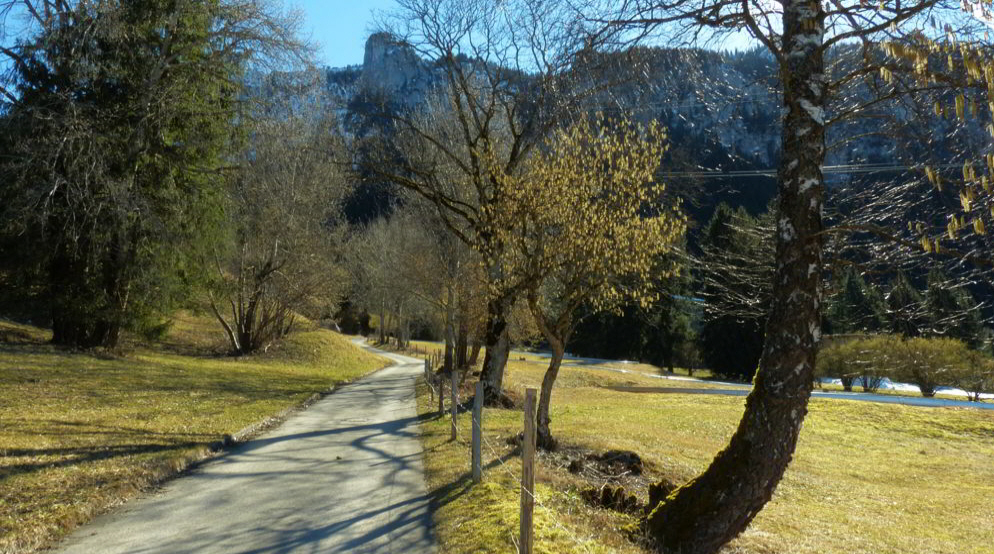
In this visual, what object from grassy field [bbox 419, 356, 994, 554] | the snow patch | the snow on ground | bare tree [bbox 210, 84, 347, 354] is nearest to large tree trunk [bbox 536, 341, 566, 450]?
grassy field [bbox 419, 356, 994, 554]

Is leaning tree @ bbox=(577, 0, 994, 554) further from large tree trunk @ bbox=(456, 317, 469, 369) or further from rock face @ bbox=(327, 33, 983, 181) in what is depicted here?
large tree trunk @ bbox=(456, 317, 469, 369)

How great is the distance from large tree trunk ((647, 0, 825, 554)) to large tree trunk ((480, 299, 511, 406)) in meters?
10.7

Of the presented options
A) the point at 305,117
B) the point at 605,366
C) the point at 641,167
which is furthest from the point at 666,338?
the point at 641,167

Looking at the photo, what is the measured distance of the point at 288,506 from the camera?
7.98 metres

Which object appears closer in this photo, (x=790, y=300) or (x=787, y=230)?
(x=790, y=300)

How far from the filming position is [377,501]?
8.30m

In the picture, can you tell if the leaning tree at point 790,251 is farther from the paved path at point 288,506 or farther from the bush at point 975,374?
the bush at point 975,374

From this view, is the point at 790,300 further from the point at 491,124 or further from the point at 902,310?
the point at 491,124

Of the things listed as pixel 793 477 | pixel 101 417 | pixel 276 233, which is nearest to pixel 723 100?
pixel 793 477

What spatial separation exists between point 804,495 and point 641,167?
24.8 ft

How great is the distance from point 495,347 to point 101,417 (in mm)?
9235

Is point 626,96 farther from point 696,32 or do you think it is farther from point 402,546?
point 402,546

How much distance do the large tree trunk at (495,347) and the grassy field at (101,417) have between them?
5.51m

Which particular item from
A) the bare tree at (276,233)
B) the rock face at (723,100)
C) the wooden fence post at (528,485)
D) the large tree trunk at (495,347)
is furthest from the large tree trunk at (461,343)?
the wooden fence post at (528,485)
